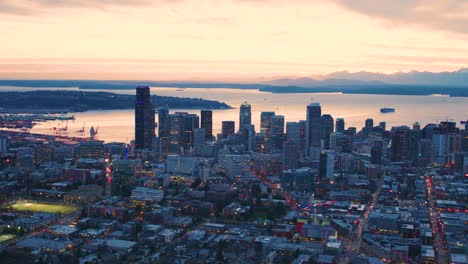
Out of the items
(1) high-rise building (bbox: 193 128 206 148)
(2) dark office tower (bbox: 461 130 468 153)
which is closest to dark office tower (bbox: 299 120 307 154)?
(1) high-rise building (bbox: 193 128 206 148)

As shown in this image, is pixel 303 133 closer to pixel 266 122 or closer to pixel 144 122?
pixel 266 122

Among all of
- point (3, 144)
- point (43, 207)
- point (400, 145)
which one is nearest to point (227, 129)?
point (400, 145)

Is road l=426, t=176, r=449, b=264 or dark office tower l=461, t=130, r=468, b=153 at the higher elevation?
dark office tower l=461, t=130, r=468, b=153

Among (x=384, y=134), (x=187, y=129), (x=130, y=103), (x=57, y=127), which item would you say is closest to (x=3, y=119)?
(x=57, y=127)

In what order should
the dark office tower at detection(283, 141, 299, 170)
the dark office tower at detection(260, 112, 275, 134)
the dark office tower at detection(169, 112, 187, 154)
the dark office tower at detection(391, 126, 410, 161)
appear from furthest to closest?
the dark office tower at detection(260, 112, 275, 134)
the dark office tower at detection(169, 112, 187, 154)
the dark office tower at detection(391, 126, 410, 161)
the dark office tower at detection(283, 141, 299, 170)

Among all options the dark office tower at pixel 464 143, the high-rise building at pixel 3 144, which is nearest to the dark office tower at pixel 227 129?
the high-rise building at pixel 3 144

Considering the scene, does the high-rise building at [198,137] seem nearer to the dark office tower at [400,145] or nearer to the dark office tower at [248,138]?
the dark office tower at [248,138]

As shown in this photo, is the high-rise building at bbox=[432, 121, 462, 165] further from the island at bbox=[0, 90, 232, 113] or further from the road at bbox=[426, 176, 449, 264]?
the island at bbox=[0, 90, 232, 113]

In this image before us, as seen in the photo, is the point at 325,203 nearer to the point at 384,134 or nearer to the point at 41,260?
the point at 41,260
